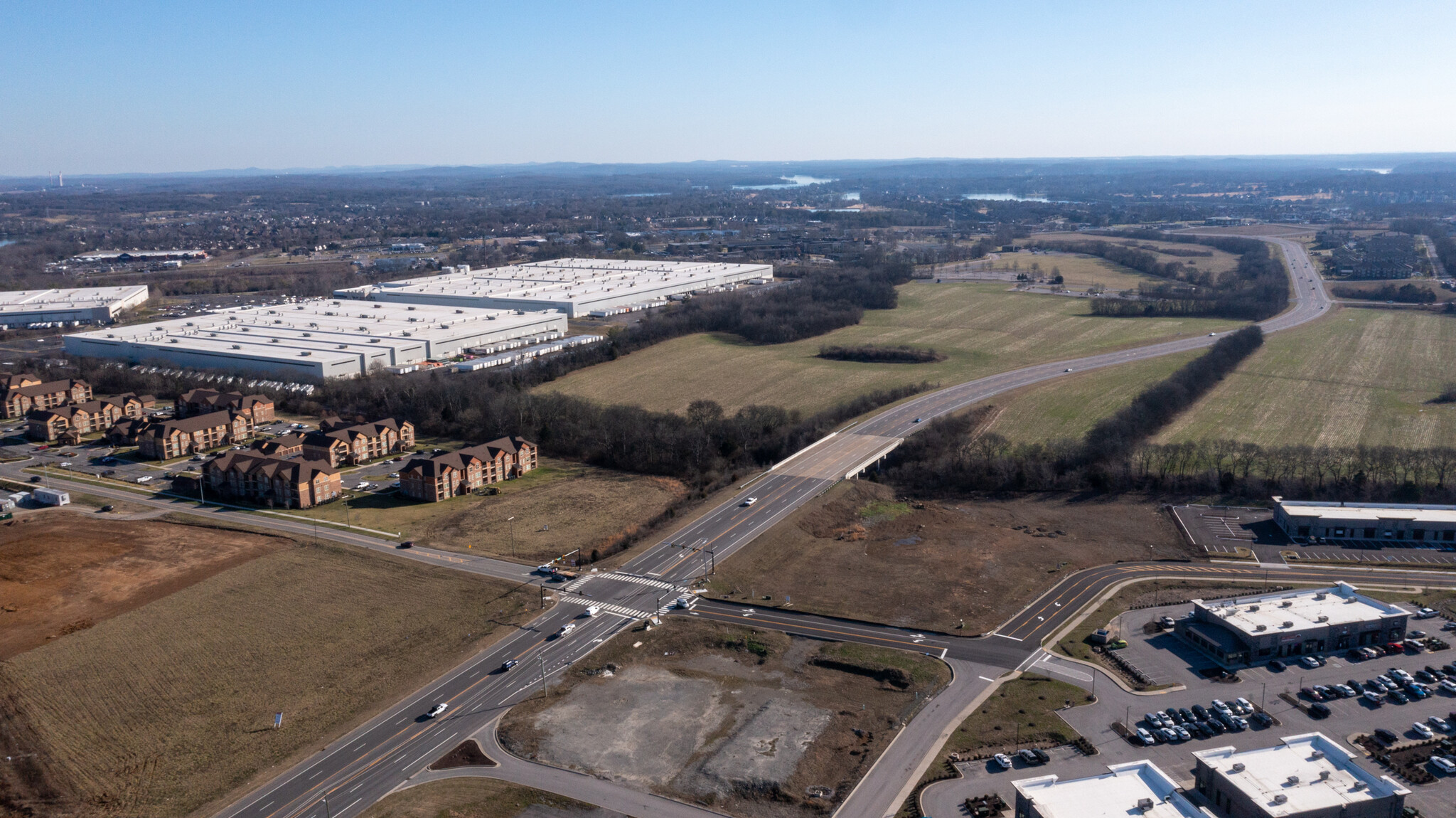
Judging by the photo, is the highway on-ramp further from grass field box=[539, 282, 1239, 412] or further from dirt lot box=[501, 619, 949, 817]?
grass field box=[539, 282, 1239, 412]

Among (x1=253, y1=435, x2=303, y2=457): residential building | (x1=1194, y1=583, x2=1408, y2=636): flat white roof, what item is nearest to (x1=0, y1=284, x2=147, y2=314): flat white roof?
(x1=253, y1=435, x2=303, y2=457): residential building

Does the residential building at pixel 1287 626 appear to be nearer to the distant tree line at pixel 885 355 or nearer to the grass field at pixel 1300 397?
the grass field at pixel 1300 397

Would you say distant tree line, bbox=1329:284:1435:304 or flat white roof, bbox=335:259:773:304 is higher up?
flat white roof, bbox=335:259:773:304

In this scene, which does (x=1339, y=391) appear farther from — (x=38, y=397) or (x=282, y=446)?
(x=38, y=397)

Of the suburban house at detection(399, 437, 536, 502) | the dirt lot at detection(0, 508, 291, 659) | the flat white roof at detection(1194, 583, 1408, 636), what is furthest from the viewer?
the suburban house at detection(399, 437, 536, 502)


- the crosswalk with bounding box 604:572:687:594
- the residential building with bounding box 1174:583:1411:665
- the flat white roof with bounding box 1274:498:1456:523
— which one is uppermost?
the flat white roof with bounding box 1274:498:1456:523

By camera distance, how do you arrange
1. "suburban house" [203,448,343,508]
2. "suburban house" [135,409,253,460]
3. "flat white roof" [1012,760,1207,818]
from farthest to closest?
1. "suburban house" [135,409,253,460]
2. "suburban house" [203,448,343,508]
3. "flat white roof" [1012,760,1207,818]

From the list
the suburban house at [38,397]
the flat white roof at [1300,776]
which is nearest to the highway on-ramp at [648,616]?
the flat white roof at [1300,776]
